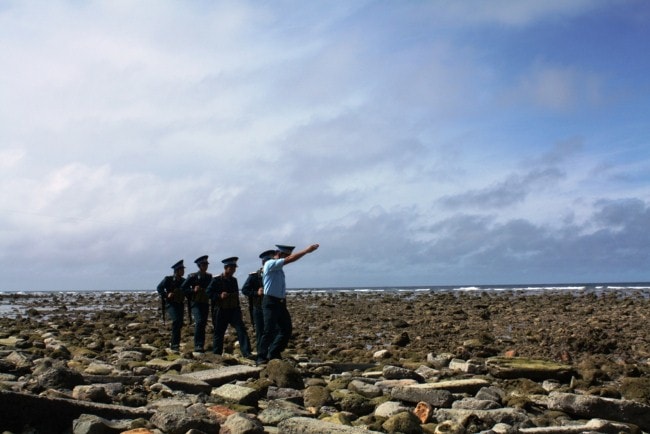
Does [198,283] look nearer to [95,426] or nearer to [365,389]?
[365,389]

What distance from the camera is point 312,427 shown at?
5.86 meters

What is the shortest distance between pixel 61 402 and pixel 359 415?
3139 mm

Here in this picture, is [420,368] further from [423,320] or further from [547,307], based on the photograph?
[547,307]

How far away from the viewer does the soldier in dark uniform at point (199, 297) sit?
13.2 metres

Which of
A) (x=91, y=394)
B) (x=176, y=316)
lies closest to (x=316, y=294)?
(x=176, y=316)

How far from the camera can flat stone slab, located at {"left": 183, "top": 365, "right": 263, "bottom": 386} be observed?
857 cm

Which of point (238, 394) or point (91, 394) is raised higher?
point (91, 394)

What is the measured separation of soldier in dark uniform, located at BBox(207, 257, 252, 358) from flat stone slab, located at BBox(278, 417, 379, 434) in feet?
21.4

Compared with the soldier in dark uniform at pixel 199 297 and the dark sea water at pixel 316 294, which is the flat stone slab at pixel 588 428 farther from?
the dark sea water at pixel 316 294

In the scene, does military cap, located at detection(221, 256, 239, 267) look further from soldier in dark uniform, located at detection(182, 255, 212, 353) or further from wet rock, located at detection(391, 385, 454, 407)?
wet rock, located at detection(391, 385, 454, 407)

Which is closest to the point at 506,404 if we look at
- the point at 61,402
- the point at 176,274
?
the point at 61,402

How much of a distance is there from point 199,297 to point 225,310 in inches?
34.8

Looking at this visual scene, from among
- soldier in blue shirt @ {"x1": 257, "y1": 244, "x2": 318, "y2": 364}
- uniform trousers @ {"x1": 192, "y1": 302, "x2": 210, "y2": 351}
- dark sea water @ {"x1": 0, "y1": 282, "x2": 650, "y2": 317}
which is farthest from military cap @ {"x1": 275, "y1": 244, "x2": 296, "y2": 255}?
dark sea water @ {"x1": 0, "y1": 282, "x2": 650, "y2": 317}

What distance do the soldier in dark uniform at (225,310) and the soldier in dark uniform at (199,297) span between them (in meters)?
0.52
